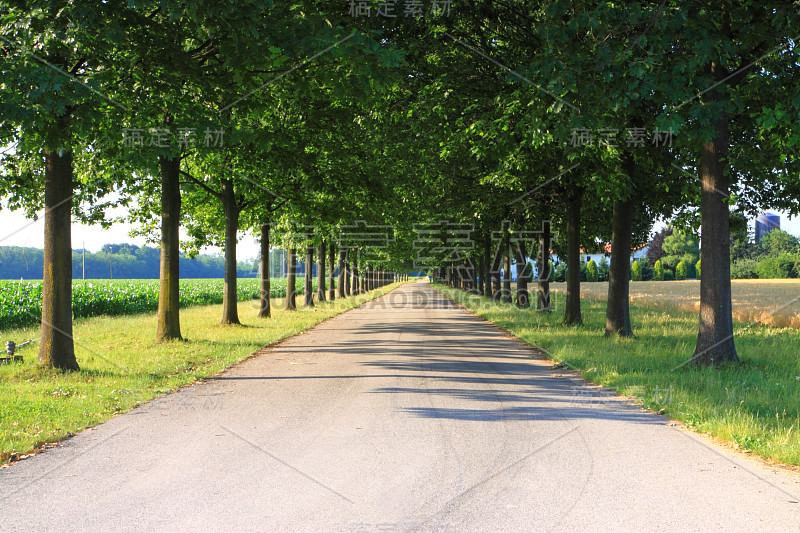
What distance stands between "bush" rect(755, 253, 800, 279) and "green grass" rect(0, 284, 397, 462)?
86158 mm

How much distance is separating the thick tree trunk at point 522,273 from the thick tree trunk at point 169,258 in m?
18.4

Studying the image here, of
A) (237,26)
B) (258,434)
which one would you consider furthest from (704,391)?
(237,26)

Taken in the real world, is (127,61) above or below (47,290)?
above

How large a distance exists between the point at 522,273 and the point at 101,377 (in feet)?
77.8

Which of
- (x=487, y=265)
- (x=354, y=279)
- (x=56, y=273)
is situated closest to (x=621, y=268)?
(x=56, y=273)

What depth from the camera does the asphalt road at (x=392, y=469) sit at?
4219 millimetres

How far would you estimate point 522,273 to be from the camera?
30.8 metres

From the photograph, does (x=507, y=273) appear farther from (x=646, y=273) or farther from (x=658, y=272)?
(x=658, y=272)

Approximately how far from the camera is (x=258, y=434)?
259 inches

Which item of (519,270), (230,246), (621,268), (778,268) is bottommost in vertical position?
(778,268)

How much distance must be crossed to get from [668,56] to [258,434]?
8.49m

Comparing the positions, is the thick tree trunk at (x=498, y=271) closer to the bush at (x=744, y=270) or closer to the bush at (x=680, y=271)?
the bush at (x=680, y=271)

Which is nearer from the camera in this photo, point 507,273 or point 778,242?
point 507,273

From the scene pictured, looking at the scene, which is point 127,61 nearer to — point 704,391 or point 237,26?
point 237,26
